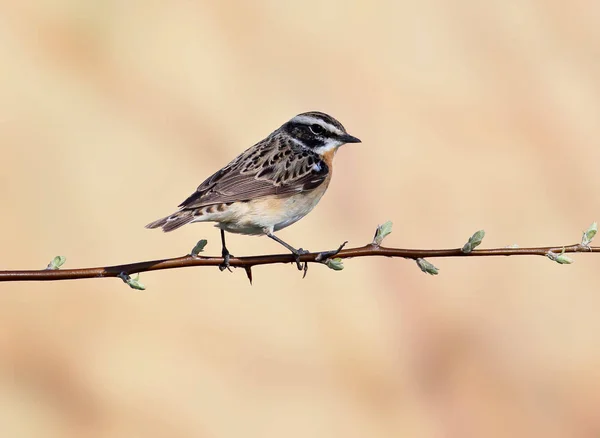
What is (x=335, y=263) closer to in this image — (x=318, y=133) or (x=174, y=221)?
(x=174, y=221)

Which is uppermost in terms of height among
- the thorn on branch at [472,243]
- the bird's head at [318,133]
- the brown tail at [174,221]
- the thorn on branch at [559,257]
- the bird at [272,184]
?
the bird's head at [318,133]

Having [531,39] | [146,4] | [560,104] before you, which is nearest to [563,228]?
[560,104]

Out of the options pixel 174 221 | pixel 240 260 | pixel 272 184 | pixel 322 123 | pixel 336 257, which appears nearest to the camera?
pixel 336 257

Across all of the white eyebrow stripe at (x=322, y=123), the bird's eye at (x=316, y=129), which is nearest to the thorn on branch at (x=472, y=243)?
the white eyebrow stripe at (x=322, y=123)

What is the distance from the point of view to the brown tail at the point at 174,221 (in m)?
5.89

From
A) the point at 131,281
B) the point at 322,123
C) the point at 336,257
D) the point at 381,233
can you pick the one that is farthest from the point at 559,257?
the point at 322,123

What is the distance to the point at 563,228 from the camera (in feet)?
42.8

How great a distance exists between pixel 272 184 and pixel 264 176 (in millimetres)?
130

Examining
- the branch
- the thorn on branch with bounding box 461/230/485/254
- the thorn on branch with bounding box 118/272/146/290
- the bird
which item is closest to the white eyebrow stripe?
the bird

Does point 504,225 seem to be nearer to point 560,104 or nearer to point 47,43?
point 560,104

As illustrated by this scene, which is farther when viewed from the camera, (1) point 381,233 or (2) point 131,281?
(1) point 381,233

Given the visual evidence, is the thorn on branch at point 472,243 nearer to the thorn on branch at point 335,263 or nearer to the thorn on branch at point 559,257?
the thorn on branch at point 559,257

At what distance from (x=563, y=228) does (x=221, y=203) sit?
7913 millimetres

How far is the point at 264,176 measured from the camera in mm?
7324
